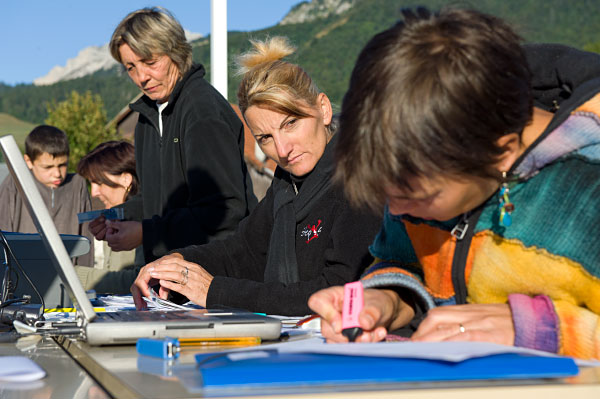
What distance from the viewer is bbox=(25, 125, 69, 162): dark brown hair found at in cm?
544

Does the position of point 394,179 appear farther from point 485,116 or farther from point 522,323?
point 522,323

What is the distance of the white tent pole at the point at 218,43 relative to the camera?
4.59 metres

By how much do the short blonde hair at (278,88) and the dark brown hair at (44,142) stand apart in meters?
3.38

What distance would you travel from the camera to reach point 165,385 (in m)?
0.83

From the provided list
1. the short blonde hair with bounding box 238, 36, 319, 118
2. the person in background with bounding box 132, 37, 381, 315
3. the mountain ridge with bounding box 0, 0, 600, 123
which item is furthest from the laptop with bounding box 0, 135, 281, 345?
the mountain ridge with bounding box 0, 0, 600, 123

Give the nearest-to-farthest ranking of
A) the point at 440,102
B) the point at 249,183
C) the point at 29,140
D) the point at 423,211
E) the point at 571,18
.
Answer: the point at 440,102 → the point at 423,211 → the point at 249,183 → the point at 29,140 → the point at 571,18

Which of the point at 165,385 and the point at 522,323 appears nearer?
the point at 165,385

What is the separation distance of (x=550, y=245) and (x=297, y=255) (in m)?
1.16

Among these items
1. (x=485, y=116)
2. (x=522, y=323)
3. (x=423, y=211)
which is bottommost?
(x=522, y=323)

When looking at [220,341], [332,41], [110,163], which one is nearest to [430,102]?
[220,341]

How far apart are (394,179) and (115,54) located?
2.46 meters

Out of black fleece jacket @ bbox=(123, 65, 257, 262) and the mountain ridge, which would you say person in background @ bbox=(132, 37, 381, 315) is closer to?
black fleece jacket @ bbox=(123, 65, 257, 262)

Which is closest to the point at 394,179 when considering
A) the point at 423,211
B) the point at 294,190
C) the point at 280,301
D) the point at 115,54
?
the point at 423,211

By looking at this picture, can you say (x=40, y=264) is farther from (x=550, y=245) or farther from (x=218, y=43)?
(x=218, y=43)
